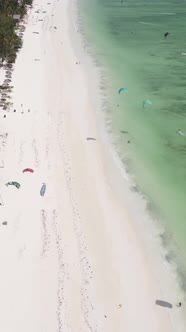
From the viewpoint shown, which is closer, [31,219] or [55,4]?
[31,219]

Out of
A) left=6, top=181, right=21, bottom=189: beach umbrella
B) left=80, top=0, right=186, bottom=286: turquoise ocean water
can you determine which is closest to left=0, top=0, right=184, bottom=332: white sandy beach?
left=6, top=181, right=21, bottom=189: beach umbrella

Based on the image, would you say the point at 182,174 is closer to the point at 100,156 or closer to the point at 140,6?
the point at 100,156

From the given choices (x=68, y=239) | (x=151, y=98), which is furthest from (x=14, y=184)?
(x=151, y=98)

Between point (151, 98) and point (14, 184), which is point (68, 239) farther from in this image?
point (151, 98)

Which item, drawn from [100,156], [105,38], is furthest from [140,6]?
[100,156]

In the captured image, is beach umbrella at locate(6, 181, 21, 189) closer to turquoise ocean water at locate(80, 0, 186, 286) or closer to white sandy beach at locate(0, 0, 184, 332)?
white sandy beach at locate(0, 0, 184, 332)
